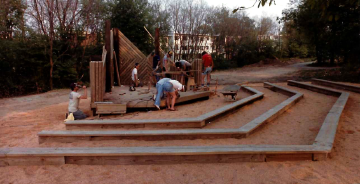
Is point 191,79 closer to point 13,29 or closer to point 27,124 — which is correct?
point 27,124

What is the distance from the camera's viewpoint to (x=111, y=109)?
6844mm

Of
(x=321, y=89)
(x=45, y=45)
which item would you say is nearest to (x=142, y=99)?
(x=321, y=89)

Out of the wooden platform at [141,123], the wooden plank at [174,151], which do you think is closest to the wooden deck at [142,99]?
the wooden platform at [141,123]

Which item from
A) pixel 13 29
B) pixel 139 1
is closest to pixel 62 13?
pixel 13 29

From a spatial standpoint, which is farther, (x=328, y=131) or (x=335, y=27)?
(x=335, y=27)

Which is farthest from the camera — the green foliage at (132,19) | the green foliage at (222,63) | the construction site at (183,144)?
Answer: the green foliage at (222,63)

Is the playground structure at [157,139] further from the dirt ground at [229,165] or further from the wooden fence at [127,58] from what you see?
the wooden fence at [127,58]

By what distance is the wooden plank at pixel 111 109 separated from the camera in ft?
22.3

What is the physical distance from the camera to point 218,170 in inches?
141

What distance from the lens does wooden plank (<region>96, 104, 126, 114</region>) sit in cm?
680

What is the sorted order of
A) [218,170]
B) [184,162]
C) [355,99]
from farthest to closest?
[355,99]
[184,162]
[218,170]

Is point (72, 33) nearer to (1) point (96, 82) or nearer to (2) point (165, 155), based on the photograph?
(1) point (96, 82)

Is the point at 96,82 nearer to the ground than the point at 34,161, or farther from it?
farther from it

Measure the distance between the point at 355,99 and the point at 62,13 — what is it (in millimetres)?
15563
